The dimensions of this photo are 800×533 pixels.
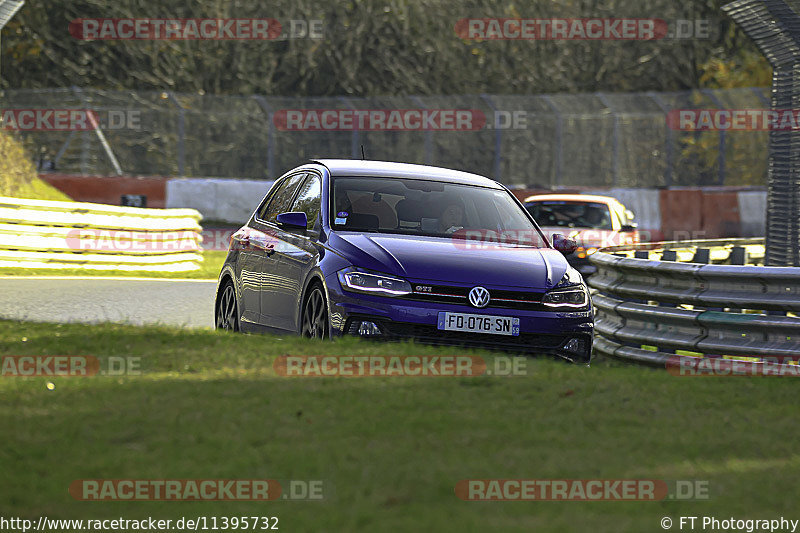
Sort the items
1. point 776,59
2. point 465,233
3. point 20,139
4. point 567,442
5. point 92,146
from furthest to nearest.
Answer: point 92,146, point 20,139, point 776,59, point 465,233, point 567,442

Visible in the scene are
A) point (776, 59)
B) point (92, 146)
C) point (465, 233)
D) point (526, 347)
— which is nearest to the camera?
point (526, 347)

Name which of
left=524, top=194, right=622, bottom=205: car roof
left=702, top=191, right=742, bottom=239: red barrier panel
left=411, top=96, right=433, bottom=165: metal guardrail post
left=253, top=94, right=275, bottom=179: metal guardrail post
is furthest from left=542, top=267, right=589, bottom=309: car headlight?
left=411, top=96, right=433, bottom=165: metal guardrail post

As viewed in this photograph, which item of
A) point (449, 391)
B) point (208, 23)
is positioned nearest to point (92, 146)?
point (208, 23)

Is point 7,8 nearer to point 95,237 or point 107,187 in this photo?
point 95,237

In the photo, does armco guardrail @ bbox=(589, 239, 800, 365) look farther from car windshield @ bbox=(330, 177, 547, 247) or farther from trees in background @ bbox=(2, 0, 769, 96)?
trees in background @ bbox=(2, 0, 769, 96)

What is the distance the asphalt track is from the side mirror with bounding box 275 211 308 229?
2247mm

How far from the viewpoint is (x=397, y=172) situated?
36.3 feet

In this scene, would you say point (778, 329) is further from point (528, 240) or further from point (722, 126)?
point (722, 126)

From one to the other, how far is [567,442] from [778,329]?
3946 mm

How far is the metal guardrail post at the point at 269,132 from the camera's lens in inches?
1310

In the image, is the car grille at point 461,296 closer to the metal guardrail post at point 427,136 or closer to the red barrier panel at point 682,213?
the red barrier panel at point 682,213

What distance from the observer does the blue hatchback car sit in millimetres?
9305

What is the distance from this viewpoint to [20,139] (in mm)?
32406

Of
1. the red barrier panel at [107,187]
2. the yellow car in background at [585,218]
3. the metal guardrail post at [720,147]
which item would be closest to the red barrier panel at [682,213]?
the metal guardrail post at [720,147]
